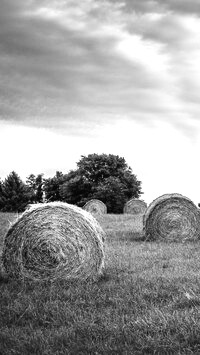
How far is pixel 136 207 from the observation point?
36375mm

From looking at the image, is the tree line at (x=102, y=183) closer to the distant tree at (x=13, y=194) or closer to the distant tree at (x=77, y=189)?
the distant tree at (x=77, y=189)

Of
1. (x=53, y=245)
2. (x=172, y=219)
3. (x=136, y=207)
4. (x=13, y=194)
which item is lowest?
(x=53, y=245)

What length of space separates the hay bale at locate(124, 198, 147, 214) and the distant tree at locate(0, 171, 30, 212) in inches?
1766

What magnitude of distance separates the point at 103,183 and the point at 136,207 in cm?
2222

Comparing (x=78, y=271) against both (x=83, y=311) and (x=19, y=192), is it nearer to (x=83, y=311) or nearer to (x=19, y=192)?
(x=83, y=311)

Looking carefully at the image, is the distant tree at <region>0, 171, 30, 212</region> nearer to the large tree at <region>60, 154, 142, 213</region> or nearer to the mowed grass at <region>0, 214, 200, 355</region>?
the large tree at <region>60, 154, 142, 213</region>

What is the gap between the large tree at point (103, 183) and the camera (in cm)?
5688

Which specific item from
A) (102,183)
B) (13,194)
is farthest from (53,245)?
(13,194)

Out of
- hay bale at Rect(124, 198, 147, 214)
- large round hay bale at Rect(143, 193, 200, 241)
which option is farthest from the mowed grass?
hay bale at Rect(124, 198, 147, 214)

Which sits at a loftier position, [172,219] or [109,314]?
[172,219]

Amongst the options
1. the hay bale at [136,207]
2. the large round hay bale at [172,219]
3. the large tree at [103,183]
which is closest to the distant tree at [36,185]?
the large tree at [103,183]

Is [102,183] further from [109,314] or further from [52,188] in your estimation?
[109,314]

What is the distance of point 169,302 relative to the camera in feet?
20.2

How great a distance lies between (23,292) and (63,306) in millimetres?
1172
